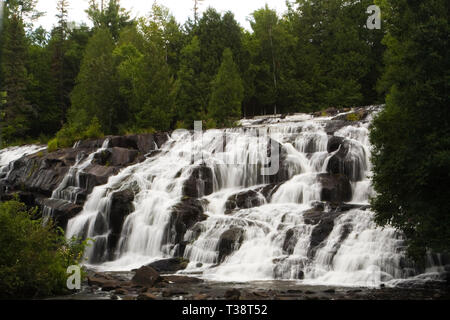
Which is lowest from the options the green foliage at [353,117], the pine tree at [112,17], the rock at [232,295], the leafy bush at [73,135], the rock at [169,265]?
the rock at [169,265]

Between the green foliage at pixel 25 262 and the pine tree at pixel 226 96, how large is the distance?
92.9 feet

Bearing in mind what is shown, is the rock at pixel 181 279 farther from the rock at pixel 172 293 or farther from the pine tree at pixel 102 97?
the pine tree at pixel 102 97

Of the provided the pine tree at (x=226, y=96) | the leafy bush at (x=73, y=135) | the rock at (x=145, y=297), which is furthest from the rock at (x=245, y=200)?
the leafy bush at (x=73, y=135)

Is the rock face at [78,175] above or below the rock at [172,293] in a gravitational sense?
above

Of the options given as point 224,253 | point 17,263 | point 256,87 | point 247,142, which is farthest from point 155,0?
point 17,263

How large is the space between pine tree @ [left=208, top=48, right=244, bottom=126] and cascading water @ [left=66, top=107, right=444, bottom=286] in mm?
8433

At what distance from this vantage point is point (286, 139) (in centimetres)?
3073

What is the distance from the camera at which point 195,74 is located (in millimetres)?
51812

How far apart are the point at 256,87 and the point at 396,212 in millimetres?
41412

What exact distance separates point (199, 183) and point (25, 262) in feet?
46.1

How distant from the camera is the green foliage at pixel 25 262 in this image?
14021 millimetres

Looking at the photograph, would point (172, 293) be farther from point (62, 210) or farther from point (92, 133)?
point (92, 133)
